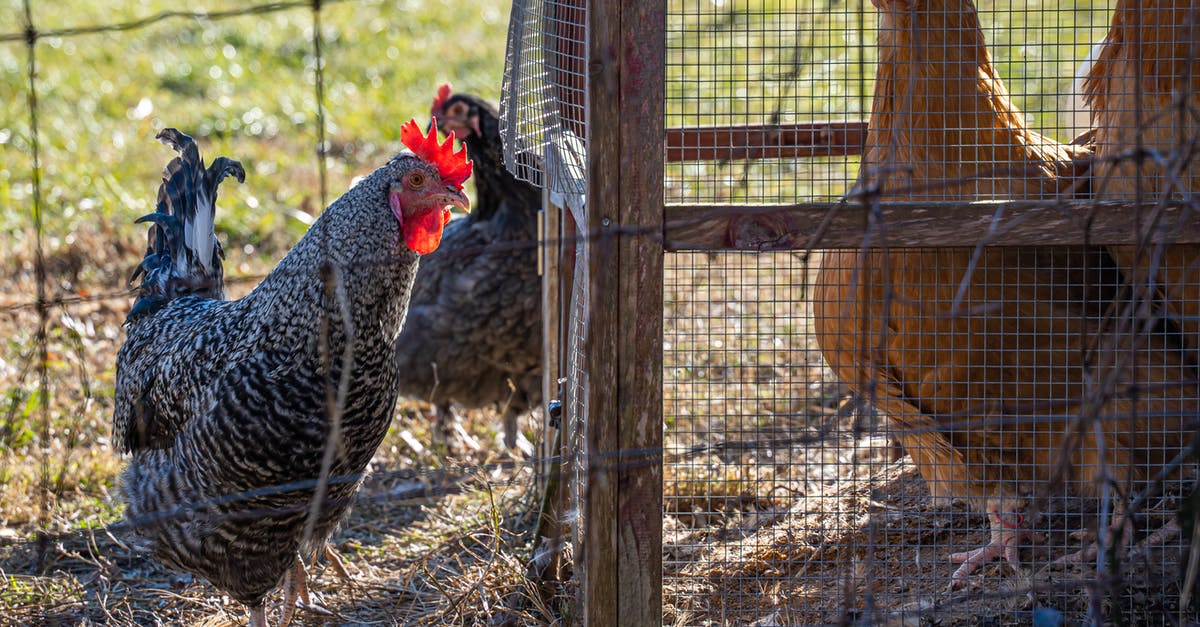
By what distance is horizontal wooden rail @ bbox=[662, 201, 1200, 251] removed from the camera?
2.48 meters

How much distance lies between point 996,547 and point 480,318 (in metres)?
2.65

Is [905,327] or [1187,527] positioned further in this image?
[905,327]

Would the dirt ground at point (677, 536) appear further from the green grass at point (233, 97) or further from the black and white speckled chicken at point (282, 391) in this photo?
the green grass at point (233, 97)

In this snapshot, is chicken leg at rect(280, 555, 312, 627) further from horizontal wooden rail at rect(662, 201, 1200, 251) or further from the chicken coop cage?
horizontal wooden rail at rect(662, 201, 1200, 251)

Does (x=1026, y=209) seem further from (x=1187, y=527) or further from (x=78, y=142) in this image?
(x=78, y=142)

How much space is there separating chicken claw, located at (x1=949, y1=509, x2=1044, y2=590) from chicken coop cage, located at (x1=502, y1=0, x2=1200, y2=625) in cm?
1

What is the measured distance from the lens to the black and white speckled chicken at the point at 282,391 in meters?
3.01

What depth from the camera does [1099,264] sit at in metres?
3.23

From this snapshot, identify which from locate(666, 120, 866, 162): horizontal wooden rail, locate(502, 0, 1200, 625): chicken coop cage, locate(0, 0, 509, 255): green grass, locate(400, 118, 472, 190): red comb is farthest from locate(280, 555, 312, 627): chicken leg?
locate(0, 0, 509, 255): green grass

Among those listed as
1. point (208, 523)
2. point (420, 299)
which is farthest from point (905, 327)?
point (420, 299)

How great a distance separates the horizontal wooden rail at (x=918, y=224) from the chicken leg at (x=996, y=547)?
A: 45.7 inches

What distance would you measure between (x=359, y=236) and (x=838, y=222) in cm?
133

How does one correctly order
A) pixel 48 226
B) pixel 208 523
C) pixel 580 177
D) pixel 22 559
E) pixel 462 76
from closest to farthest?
pixel 580 177 → pixel 208 523 → pixel 22 559 → pixel 48 226 → pixel 462 76

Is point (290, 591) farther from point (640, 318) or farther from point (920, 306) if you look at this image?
point (920, 306)
